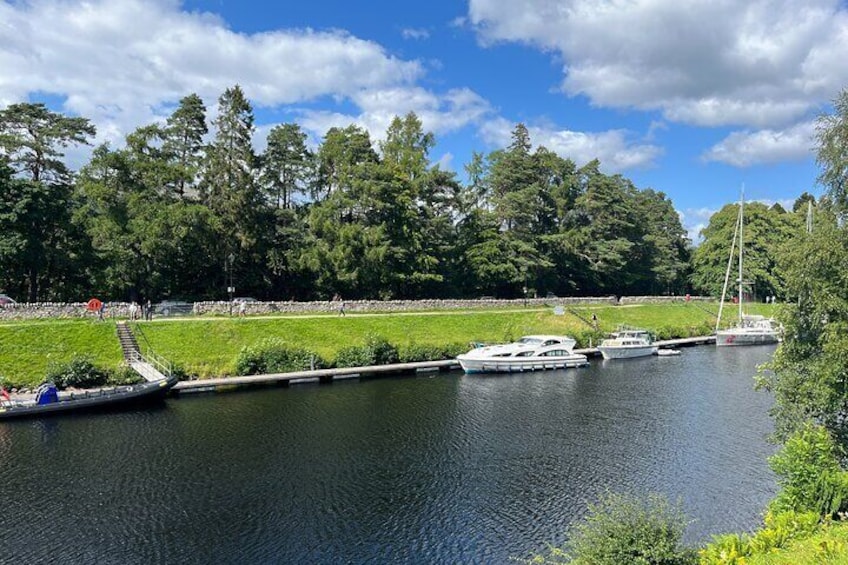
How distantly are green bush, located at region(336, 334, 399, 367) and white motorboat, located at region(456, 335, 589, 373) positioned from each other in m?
5.80

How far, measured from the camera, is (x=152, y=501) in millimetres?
20203

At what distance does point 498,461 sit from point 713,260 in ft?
273

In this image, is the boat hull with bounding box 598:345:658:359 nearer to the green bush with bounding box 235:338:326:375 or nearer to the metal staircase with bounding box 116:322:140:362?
the green bush with bounding box 235:338:326:375

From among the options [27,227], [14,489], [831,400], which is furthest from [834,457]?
[27,227]

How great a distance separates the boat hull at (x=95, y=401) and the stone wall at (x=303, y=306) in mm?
12236

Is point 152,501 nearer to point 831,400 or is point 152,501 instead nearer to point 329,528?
point 329,528

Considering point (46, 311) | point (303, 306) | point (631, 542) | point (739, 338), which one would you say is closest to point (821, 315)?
point (631, 542)

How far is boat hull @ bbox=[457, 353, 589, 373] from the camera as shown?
153 feet

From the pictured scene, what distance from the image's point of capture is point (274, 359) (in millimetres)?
42031

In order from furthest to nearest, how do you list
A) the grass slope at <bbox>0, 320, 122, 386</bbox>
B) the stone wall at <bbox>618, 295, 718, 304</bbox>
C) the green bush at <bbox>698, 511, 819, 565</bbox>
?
the stone wall at <bbox>618, 295, 718, 304</bbox>
the grass slope at <bbox>0, 320, 122, 386</bbox>
the green bush at <bbox>698, 511, 819, 565</bbox>

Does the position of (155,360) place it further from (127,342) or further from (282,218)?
(282,218)

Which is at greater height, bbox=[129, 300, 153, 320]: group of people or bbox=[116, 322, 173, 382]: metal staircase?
bbox=[129, 300, 153, 320]: group of people

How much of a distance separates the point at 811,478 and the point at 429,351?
115 feet

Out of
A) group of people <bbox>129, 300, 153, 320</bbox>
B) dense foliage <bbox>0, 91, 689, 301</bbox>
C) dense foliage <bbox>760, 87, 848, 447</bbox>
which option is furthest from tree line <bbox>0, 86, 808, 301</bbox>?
dense foliage <bbox>760, 87, 848, 447</bbox>
